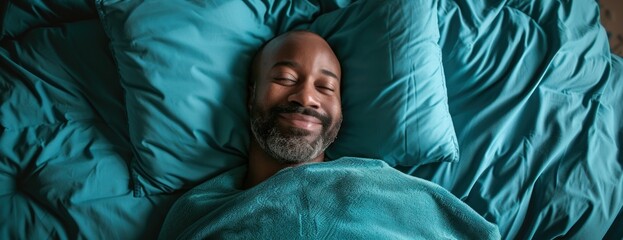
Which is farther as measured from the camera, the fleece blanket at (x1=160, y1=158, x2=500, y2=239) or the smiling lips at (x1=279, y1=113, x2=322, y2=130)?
the smiling lips at (x1=279, y1=113, x2=322, y2=130)

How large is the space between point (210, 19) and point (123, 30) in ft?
0.67

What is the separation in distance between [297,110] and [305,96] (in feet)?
0.12

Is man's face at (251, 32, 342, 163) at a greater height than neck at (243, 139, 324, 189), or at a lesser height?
greater

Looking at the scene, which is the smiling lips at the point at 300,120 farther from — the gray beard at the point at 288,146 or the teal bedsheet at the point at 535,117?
the teal bedsheet at the point at 535,117

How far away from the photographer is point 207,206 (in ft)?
3.29

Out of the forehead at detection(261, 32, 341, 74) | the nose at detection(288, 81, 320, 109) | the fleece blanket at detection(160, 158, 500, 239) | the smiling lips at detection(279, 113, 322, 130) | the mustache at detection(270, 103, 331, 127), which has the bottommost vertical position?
the fleece blanket at detection(160, 158, 500, 239)

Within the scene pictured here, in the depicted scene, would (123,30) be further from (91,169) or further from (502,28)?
(502,28)

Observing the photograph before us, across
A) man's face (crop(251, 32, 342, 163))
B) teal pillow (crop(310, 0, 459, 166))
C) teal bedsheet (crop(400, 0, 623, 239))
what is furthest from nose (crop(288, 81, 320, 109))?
teal bedsheet (crop(400, 0, 623, 239))

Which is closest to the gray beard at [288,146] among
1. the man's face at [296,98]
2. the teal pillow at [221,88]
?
the man's face at [296,98]

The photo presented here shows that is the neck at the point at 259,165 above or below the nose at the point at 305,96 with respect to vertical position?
below

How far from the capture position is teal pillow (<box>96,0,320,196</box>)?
1.10 metres

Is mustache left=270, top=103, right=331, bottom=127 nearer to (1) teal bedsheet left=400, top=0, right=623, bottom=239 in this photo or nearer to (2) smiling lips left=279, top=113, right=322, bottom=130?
(2) smiling lips left=279, top=113, right=322, bottom=130

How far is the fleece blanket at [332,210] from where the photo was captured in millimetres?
900

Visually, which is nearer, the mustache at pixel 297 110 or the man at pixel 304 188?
the man at pixel 304 188
